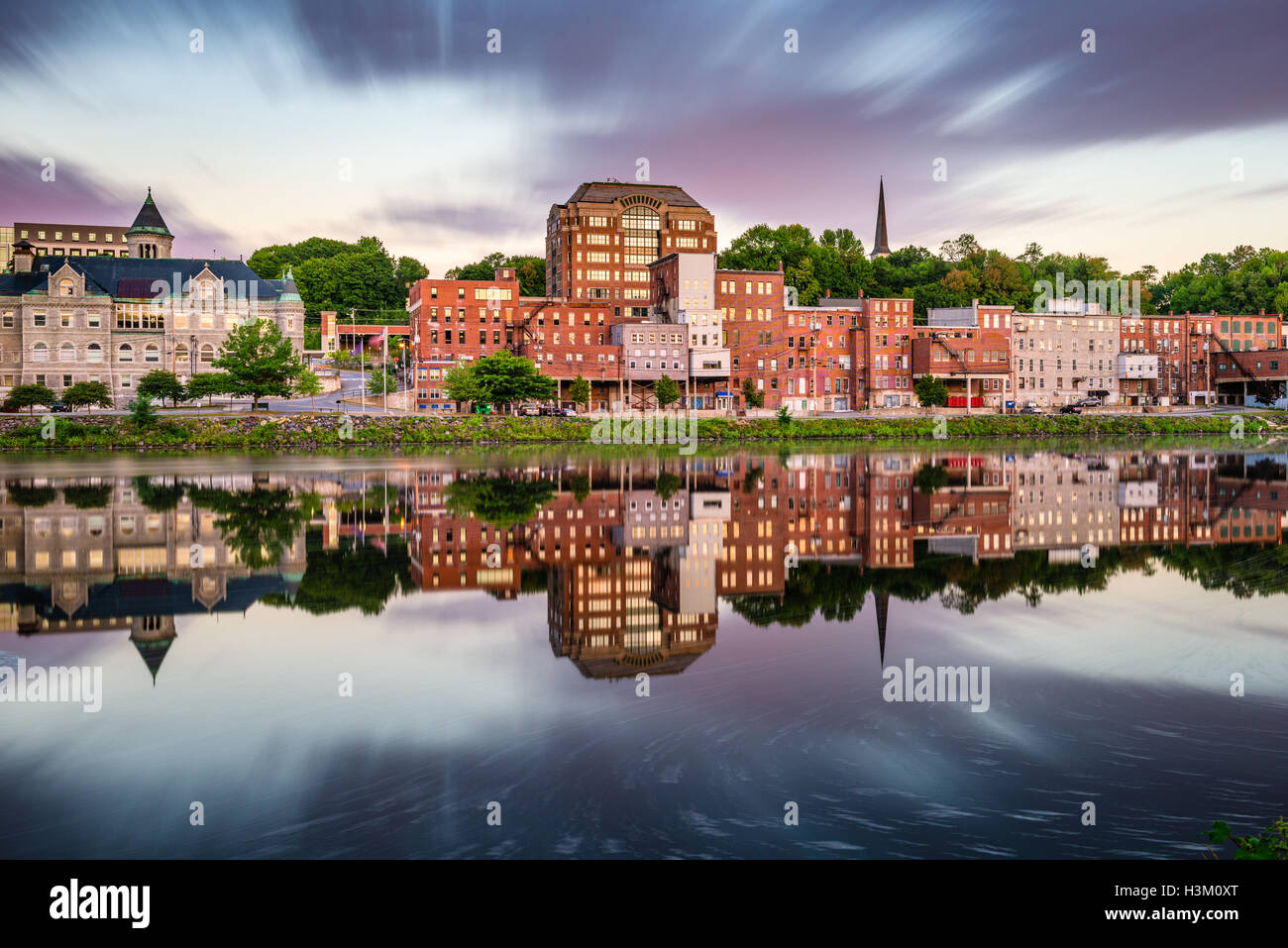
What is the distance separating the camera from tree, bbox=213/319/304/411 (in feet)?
289

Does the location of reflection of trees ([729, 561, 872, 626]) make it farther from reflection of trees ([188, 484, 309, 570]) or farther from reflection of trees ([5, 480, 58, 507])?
reflection of trees ([5, 480, 58, 507])

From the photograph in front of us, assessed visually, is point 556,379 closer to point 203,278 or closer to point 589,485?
point 203,278

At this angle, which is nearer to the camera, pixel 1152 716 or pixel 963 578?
pixel 1152 716

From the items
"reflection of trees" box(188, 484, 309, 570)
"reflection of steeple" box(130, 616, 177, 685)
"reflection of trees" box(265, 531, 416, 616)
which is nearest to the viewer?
"reflection of steeple" box(130, 616, 177, 685)

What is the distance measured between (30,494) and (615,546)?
88.8 ft

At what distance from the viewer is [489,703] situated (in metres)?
11.3

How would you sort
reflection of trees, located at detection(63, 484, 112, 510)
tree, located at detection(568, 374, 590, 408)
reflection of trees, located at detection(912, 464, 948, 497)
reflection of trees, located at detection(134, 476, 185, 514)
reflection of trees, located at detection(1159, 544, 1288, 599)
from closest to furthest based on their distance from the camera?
reflection of trees, located at detection(1159, 544, 1288, 599) < reflection of trees, located at detection(134, 476, 185, 514) < reflection of trees, located at detection(63, 484, 112, 510) < reflection of trees, located at detection(912, 464, 948, 497) < tree, located at detection(568, 374, 590, 408)

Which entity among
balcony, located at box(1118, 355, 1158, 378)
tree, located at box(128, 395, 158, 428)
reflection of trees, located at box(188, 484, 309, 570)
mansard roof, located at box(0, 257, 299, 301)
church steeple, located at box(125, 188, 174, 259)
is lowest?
reflection of trees, located at box(188, 484, 309, 570)

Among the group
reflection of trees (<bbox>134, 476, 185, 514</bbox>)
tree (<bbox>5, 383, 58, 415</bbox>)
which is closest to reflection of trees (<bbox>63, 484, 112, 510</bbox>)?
reflection of trees (<bbox>134, 476, 185, 514</bbox>)

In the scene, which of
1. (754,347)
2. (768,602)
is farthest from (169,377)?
(768,602)

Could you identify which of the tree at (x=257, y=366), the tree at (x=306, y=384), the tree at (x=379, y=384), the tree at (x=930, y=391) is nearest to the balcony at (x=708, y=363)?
the tree at (x=930, y=391)

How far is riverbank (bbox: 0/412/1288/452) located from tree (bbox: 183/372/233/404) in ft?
25.3

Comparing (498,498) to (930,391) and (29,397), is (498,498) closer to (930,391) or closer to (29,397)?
(29,397)
